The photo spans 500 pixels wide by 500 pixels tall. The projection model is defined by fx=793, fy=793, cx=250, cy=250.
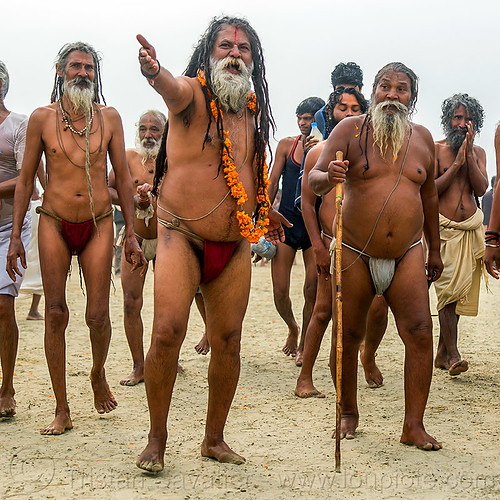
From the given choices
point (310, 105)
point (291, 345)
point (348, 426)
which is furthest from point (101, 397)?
point (310, 105)

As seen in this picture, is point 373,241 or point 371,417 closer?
point 373,241

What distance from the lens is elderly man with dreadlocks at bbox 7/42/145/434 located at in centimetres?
554

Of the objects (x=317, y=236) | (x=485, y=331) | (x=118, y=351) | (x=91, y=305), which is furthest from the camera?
(x=485, y=331)

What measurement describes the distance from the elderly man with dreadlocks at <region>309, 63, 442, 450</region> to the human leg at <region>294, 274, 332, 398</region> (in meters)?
1.20

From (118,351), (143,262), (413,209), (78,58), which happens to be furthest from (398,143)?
(118,351)

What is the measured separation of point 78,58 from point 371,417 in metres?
3.48

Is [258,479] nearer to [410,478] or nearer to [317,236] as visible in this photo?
[410,478]

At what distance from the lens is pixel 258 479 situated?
179 inches

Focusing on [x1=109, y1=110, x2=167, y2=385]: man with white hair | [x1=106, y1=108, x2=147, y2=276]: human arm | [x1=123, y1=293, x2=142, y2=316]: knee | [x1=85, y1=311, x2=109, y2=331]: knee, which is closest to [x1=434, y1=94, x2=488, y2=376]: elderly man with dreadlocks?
[x1=109, y1=110, x2=167, y2=385]: man with white hair

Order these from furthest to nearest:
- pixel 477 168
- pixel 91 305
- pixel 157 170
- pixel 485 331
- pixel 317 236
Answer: pixel 485 331, pixel 477 168, pixel 317 236, pixel 91 305, pixel 157 170

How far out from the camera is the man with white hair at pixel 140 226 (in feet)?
23.3

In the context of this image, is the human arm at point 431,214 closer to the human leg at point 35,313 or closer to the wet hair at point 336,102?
the wet hair at point 336,102

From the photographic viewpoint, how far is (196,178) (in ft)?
15.7

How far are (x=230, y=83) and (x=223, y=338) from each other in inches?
61.5
